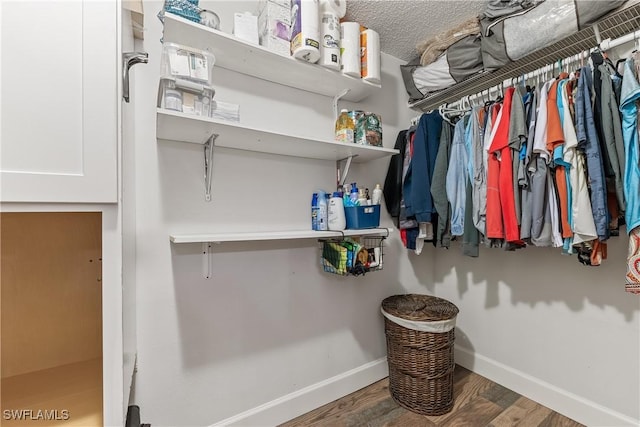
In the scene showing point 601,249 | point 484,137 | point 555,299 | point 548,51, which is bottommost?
point 555,299

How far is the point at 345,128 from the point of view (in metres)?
1.51

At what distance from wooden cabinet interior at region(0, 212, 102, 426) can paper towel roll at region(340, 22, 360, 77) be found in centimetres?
129

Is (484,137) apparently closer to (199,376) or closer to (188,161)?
(188,161)

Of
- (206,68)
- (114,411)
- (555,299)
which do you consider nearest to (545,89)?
(555,299)

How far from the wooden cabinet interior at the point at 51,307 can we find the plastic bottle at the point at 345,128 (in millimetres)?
1133

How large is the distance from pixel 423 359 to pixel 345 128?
135cm

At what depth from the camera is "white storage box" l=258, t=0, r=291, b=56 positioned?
129 centimetres

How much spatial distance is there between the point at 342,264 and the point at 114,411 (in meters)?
1.07

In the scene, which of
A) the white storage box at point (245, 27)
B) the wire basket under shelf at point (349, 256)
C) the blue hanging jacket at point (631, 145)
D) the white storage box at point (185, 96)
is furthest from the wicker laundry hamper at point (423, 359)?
the white storage box at point (245, 27)

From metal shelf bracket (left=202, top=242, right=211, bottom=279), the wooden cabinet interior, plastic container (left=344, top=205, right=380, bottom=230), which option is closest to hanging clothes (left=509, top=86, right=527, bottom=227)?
plastic container (left=344, top=205, right=380, bottom=230)

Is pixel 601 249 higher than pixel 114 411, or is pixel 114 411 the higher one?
pixel 601 249

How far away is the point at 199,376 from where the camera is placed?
52.7 inches

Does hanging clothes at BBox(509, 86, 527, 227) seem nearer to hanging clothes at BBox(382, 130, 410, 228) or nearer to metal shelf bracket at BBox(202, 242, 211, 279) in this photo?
hanging clothes at BBox(382, 130, 410, 228)
